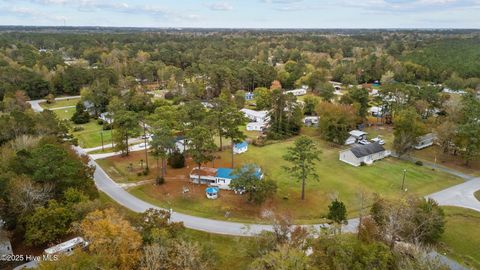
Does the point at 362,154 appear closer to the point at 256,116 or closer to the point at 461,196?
the point at 461,196

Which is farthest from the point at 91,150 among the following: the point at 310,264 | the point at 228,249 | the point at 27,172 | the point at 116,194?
the point at 310,264

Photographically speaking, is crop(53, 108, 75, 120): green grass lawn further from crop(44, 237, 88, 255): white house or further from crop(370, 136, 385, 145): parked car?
crop(370, 136, 385, 145): parked car

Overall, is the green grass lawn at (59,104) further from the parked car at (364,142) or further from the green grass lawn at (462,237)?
the green grass lawn at (462,237)

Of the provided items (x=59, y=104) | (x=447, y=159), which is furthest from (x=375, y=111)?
(x=59, y=104)

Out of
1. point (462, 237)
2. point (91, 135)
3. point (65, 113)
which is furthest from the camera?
point (65, 113)

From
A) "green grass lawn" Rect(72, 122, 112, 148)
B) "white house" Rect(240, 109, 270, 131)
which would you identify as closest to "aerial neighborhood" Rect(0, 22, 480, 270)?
"white house" Rect(240, 109, 270, 131)

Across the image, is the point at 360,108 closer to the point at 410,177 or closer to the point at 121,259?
the point at 410,177

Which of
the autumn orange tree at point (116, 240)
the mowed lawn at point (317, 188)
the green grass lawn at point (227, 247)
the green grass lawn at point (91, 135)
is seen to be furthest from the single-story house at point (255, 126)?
the autumn orange tree at point (116, 240)
